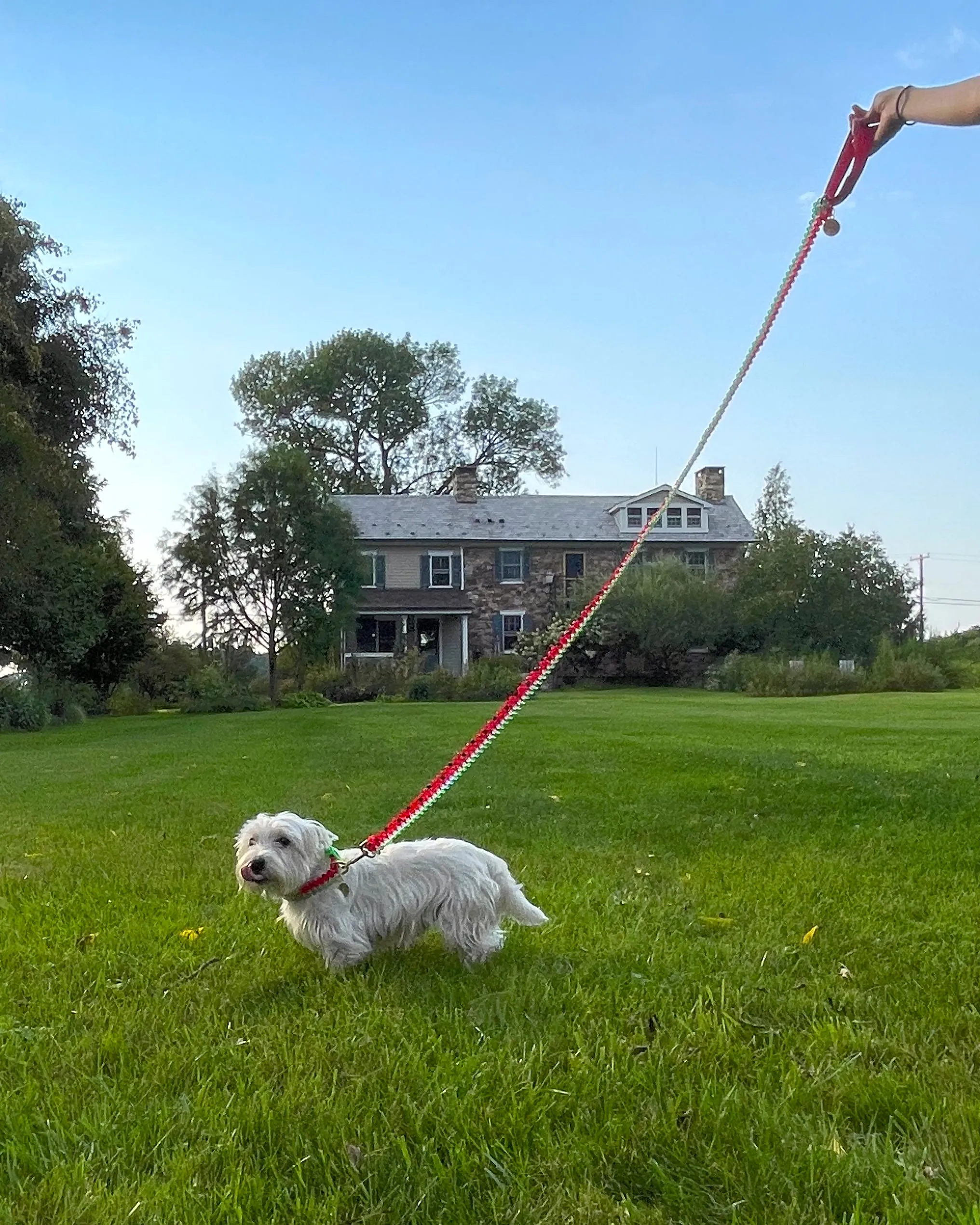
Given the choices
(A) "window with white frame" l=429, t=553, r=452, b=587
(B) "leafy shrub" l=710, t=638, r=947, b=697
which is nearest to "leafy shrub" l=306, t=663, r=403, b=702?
(A) "window with white frame" l=429, t=553, r=452, b=587

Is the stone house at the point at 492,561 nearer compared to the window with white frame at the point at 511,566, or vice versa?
the stone house at the point at 492,561

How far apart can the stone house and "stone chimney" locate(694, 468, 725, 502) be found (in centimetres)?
268

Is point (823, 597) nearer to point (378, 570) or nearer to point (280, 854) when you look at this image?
point (378, 570)

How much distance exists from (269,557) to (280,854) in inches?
1096

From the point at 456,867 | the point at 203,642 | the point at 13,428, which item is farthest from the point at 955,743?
the point at 203,642

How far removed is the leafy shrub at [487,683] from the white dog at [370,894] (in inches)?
1057

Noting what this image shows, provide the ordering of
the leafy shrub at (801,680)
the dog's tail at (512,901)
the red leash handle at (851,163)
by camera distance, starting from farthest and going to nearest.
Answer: the leafy shrub at (801,680) → the dog's tail at (512,901) → the red leash handle at (851,163)

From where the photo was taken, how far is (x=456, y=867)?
393cm

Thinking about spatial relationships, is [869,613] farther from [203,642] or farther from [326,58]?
[326,58]

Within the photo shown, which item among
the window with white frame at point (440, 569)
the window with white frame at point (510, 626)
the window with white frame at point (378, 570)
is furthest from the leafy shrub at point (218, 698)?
the window with white frame at point (510, 626)

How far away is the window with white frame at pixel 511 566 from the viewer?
42.1 m

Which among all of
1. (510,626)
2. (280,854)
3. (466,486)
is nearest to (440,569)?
(510,626)

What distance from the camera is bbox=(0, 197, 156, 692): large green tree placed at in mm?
20953

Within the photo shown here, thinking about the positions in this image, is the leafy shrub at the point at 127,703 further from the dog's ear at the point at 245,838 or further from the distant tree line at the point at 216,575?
the dog's ear at the point at 245,838
